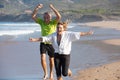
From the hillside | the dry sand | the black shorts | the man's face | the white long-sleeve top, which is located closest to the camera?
the white long-sleeve top

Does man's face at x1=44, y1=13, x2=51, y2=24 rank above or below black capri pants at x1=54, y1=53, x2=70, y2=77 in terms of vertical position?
above

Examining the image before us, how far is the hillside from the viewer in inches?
4085

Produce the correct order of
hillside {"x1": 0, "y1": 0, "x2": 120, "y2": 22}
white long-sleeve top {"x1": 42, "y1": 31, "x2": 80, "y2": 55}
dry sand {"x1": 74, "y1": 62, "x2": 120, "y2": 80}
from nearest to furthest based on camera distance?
1. white long-sleeve top {"x1": 42, "y1": 31, "x2": 80, "y2": 55}
2. dry sand {"x1": 74, "y1": 62, "x2": 120, "y2": 80}
3. hillside {"x1": 0, "y1": 0, "x2": 120, "y2": 22}

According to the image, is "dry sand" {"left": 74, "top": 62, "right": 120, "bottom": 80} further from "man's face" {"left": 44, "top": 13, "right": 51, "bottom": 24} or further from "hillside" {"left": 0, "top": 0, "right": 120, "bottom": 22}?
"hillside" {"left": 0, "top": 0, "right": 120, "bottom": 22}

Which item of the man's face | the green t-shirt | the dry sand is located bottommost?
the dry sand

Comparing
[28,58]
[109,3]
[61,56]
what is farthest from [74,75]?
[109,3]

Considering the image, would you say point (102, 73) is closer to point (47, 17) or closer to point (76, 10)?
point (47, 17)

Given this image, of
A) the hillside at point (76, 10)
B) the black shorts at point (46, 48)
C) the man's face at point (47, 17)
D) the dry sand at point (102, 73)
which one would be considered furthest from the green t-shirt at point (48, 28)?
the hillside at point (76, 10)

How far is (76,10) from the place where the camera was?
13325cm

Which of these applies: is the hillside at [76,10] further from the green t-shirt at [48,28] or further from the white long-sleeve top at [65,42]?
the white long-sleeve top at [65,42]

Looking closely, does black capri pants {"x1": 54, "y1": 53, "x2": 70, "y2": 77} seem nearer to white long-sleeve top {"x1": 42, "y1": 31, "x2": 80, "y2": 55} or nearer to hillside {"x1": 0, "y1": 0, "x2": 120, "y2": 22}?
white long-sleeve top {"x1": 42, "y1": 31, "x2": 80, "y2": 55}

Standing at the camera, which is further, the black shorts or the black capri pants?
the black shorts

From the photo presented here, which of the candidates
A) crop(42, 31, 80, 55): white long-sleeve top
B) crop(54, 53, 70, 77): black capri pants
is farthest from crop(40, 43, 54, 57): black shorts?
crop(42, 31, 80, 55): white long-sleeve top

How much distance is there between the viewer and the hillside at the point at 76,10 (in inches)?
4085
